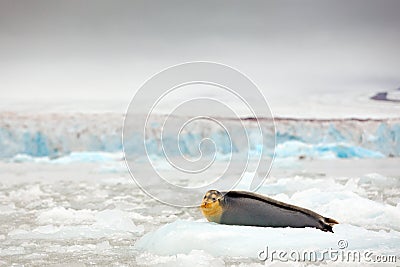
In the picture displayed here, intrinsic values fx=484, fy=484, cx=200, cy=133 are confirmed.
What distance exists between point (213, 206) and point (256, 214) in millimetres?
342

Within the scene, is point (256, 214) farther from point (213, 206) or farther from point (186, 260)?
point (186, 260)

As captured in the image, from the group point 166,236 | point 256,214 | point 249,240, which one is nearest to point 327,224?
point 256,214

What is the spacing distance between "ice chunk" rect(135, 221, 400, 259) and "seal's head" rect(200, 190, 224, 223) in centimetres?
24

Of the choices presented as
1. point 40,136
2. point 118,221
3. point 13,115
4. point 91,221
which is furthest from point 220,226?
point 13,115

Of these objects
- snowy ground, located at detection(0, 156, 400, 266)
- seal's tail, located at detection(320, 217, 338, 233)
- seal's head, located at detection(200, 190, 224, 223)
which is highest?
seal's head, located at detection(200, 190, 224, 223)

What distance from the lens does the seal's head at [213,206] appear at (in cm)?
363

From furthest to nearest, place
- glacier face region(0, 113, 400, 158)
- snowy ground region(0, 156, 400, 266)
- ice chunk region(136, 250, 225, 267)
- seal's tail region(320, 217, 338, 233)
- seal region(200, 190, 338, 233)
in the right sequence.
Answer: glacier face region(0, 113, 400, 158) < seal region(200, 190, 338, 233) < seal's tail region(320, 217, 338, 233) < snowy ground region(0, 156, 400, 266) < ice chunk region(136, 250, 225, 267)

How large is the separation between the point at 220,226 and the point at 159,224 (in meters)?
1.60

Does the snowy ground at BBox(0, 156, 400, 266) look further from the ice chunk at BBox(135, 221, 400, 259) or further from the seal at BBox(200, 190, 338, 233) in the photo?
the seal at BBox(200, 190, 338, 233)

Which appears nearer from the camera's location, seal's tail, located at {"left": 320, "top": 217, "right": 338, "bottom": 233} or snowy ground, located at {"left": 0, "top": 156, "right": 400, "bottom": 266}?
snowy ground, located at {"left": 0, "top": 156, "right": 400, "bottom": 266}

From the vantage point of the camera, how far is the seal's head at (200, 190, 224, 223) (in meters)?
3.63

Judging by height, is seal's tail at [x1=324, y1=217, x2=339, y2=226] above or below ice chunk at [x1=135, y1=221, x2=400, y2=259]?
above

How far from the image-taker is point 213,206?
3635 mm

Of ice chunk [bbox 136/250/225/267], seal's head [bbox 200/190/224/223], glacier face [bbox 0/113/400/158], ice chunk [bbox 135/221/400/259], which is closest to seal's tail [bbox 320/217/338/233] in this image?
ice chunk [bbox 135/221/400/259]
